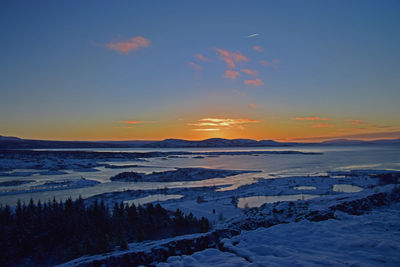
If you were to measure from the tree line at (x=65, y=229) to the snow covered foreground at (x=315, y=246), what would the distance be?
18.0ft

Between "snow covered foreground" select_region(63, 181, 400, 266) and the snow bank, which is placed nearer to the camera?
"snow covered foreground" select_region(63, 181, 400, 266)

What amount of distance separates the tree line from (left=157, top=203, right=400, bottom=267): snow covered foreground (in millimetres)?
5500

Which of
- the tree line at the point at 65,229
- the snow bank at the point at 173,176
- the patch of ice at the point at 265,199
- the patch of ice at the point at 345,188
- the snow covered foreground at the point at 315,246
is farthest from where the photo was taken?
the snow bank at the point at 173,176

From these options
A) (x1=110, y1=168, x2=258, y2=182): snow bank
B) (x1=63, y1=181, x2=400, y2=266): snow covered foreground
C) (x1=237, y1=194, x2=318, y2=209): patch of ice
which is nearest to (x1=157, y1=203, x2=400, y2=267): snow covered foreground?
(x1=63, y1=181, x2=400, y2=266): snow covered foreground

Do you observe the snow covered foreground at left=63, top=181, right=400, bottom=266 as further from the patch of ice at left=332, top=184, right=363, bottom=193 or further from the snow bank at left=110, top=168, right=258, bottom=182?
the snow bank at left=110, top=168, right=258, bottom=182

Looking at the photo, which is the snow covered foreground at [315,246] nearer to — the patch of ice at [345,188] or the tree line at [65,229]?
the tree line at [65,229]

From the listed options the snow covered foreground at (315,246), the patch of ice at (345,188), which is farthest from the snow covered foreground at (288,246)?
the patch of ice at (345,188)

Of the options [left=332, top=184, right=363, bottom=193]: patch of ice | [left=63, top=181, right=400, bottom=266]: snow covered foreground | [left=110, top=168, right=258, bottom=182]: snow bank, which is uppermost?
[left=63, top=181, right=400, bottom=266]: snow covered foreground

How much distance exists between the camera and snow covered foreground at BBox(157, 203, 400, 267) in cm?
674

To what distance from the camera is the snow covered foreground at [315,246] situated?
22.1 ft

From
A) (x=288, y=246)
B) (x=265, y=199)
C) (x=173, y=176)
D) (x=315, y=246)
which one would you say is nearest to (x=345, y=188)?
→ (x=265, y=199)

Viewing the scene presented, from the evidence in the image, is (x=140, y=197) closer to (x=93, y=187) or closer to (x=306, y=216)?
(x=93, y=187)

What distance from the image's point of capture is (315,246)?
8.03 metres

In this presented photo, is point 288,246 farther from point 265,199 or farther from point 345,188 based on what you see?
point 345,188
